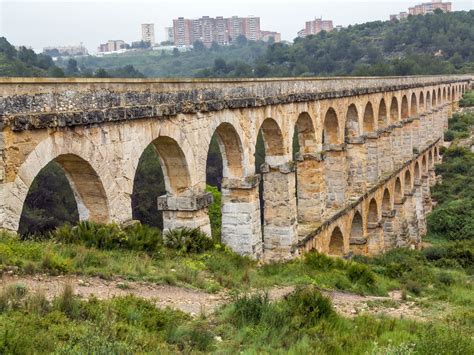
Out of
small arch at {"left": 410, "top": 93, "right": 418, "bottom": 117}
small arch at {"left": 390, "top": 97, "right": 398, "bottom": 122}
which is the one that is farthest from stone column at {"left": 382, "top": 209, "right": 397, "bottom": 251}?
small arch at {"left": 410, "top": 93, "right": 418, "bottom": 117}

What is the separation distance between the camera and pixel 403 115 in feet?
117

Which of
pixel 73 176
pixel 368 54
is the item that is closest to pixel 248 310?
pixel 73 176

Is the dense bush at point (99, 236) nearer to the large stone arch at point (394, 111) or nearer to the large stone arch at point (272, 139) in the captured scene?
the large stone arch at point (272, 139)

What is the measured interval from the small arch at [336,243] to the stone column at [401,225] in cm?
763

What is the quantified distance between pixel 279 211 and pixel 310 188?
119 inches

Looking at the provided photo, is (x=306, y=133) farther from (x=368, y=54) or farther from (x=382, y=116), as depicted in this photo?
(x=368, y=54)

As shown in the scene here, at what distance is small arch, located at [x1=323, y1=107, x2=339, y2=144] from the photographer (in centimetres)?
2211

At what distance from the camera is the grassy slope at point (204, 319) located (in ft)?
19.7

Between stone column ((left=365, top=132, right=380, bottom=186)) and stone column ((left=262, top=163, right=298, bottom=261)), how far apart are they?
9.82 m

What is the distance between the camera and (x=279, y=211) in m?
17.1

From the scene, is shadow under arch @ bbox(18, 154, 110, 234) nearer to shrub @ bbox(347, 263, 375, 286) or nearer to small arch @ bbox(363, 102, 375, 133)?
shrub @ bbox(347, 263, 375, 286)

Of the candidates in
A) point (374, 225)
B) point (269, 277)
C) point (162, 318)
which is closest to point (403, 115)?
point (374, 225)

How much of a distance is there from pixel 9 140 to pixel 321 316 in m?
4.62

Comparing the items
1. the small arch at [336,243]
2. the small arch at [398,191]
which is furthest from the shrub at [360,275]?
the small arch at [398,191]
